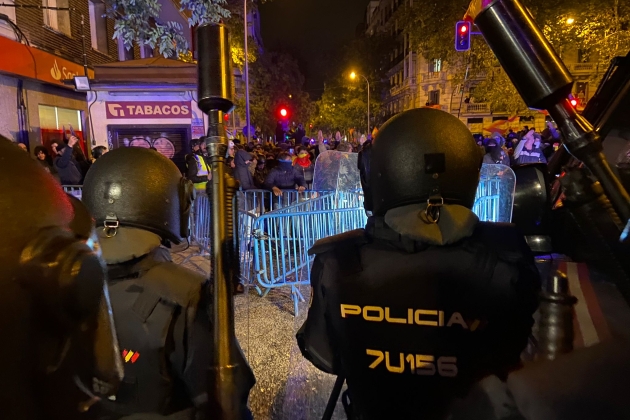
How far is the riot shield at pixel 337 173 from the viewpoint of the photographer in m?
7.46

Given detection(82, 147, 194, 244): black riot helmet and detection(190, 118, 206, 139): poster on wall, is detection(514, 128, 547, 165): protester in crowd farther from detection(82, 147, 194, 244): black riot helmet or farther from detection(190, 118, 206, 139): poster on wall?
detection(82, 147, 194, 244): black riot helmet

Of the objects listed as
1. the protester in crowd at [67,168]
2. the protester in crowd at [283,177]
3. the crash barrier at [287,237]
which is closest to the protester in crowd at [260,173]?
the protester in crowd at [283,177]

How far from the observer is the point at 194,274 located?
1.82 m

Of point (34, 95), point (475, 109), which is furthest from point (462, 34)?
point (475, 109)

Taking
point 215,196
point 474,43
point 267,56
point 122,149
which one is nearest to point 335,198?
point 122,149

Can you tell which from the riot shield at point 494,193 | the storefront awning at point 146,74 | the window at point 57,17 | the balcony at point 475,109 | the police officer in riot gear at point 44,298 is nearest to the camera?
the police officer in riot gear at point 44,298

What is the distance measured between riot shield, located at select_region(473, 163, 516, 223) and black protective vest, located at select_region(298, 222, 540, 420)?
4012 mm

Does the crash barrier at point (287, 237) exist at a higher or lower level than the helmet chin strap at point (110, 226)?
lower

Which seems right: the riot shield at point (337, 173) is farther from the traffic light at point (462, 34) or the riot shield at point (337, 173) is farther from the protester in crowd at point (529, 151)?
the protester in crowd at point (529, 151)

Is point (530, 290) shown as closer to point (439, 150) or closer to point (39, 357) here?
point (439, 150)

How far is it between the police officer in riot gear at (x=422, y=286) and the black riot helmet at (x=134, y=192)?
712 millimetres

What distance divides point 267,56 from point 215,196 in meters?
35.7

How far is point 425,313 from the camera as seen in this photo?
165cm

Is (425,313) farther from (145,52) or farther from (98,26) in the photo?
(145,52)
